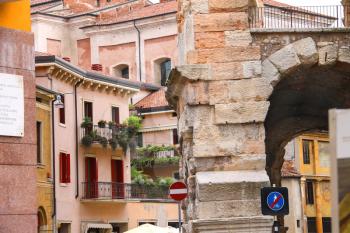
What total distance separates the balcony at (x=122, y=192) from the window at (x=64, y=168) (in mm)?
2443

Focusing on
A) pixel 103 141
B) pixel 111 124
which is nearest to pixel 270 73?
pixel 103 141

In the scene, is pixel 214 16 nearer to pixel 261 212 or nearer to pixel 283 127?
pixel 261 212

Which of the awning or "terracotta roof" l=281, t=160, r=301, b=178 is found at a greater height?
"terracotta roof" l=281, t=160, r=301, b=178

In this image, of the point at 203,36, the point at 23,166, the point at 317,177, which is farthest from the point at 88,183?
the point at 203,36

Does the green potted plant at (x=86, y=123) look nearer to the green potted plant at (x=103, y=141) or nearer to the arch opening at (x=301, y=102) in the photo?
the green potted plant at (x=103, y=141)

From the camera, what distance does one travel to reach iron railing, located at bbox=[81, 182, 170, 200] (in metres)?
47.6

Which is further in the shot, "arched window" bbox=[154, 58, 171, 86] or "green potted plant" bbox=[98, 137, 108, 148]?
"arched window" bbox=[154, 58, 171, 86]

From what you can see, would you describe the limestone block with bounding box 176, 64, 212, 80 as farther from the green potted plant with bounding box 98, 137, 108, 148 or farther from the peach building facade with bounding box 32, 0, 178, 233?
the green potted plant with bounding box 98, 137, 108, 148

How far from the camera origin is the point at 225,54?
19.1 metres

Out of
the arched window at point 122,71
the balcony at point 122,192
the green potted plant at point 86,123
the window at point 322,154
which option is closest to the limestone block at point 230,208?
the balcony at point 122,192

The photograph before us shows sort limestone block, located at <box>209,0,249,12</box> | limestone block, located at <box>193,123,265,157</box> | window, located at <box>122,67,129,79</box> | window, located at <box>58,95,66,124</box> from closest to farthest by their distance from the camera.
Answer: limestone block, located at <box>193,123,265,157</box>, limestone block, located at <box>209,0,249,12</box>, window, located at <box>58,95,66,124</box>, window, located at <box>122,67,129,79</box>

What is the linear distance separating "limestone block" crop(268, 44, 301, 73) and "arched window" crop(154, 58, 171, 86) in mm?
45686

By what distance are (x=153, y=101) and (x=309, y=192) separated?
9511mm

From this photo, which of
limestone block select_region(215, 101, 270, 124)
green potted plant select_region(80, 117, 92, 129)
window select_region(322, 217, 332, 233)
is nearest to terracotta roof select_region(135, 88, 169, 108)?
window select_region(322, 217, 332, 233)
